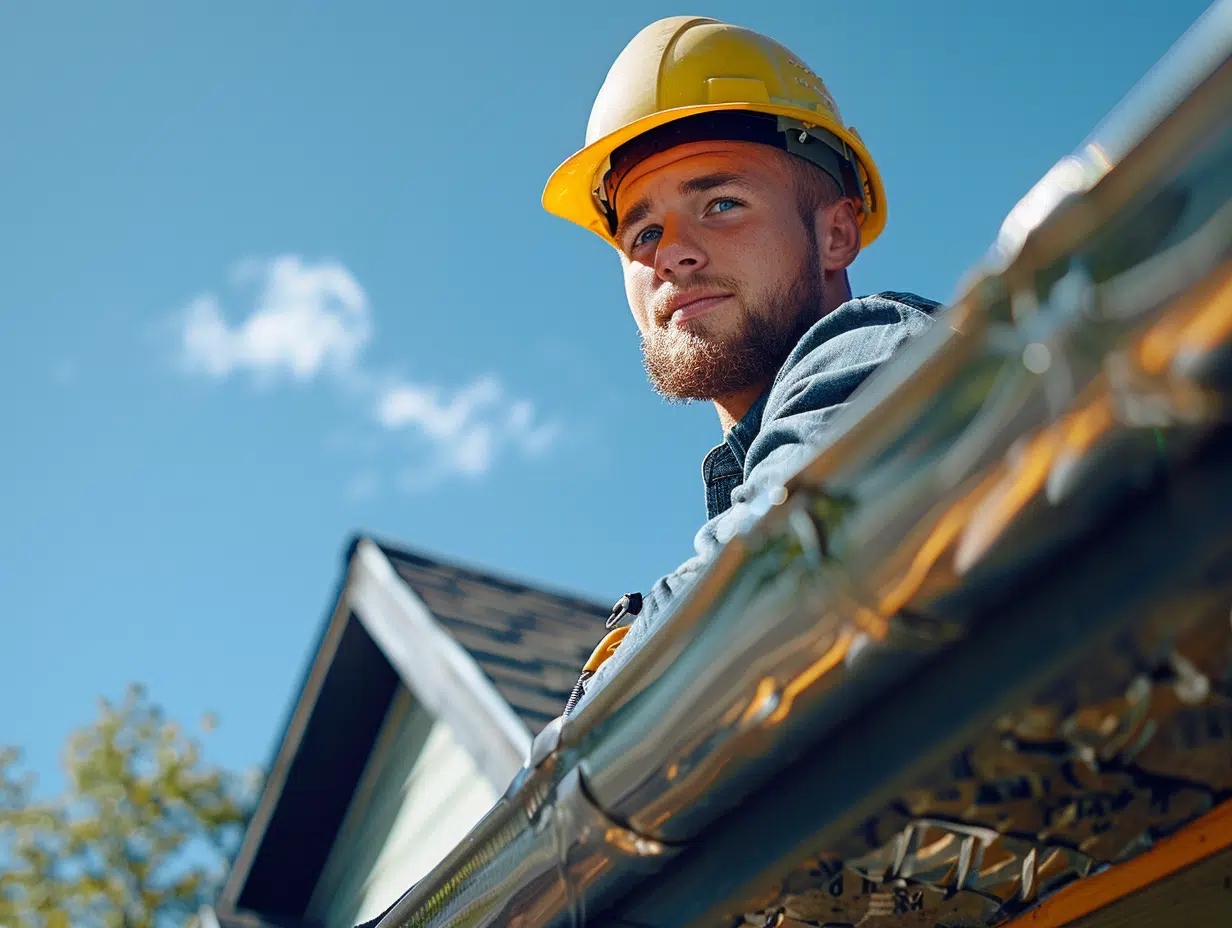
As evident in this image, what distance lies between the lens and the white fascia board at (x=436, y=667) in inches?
211

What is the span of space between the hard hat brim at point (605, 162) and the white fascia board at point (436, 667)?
2.00 meters

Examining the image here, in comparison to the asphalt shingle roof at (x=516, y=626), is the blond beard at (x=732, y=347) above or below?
below

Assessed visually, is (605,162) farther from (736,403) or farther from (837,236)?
(736,403)

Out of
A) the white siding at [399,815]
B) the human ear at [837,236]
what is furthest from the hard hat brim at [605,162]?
the white siding at [399,815]

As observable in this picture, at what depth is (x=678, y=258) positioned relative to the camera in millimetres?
3082

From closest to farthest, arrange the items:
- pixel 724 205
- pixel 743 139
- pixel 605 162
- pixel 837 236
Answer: pixel 724 205, pixel 743 139, pixel 837 236, pixel 605 162

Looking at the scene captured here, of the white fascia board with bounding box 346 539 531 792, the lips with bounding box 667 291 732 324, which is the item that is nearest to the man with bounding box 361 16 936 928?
the lips with bounding box 667 291 732 324

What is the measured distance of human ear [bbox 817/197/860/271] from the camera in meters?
3.39

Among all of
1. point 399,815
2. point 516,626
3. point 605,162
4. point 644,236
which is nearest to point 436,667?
point 516,626

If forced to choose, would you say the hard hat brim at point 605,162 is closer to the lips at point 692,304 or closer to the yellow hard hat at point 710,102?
the yellow hard hat at point 710,102

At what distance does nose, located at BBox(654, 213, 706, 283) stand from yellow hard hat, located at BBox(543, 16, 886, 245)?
1.16 ft

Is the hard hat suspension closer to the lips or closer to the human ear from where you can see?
the human ear

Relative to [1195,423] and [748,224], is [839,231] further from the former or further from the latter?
[1195,423]

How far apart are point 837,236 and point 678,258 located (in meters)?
0.59
